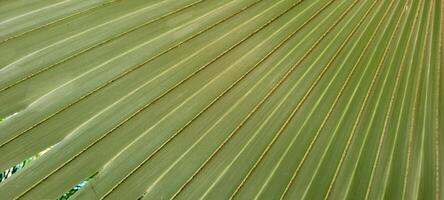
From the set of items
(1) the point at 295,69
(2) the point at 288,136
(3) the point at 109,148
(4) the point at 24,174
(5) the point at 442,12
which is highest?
(5) the point at 442,12

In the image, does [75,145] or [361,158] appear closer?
[75,145]

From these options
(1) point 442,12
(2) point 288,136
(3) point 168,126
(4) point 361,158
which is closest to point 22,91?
(3) point 168,126

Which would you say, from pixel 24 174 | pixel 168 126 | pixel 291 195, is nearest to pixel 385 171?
pixel 291 195

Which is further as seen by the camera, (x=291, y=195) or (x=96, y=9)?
(x=291, y=195)

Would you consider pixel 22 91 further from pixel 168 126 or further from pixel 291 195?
pixel 291 195

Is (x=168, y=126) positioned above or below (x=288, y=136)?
below

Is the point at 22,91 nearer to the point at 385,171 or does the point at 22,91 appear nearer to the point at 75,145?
the point at 75,145
